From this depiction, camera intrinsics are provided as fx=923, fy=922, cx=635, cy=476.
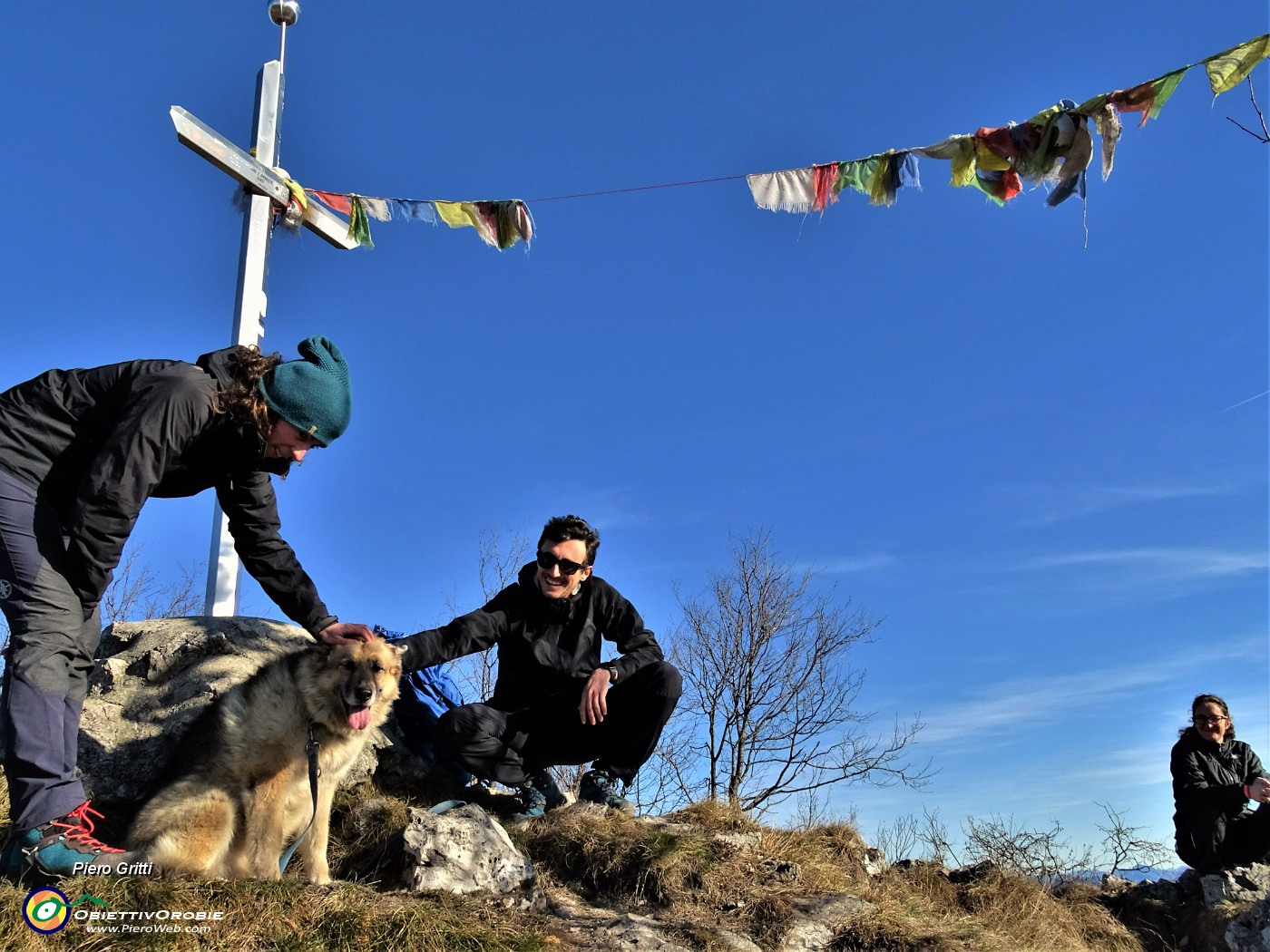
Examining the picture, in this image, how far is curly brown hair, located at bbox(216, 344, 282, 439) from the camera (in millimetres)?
4102

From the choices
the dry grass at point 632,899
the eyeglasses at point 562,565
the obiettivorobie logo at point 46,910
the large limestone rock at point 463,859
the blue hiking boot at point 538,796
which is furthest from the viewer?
the eyeglasses at point 562,565

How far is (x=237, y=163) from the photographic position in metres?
7.94

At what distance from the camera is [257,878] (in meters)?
4.11

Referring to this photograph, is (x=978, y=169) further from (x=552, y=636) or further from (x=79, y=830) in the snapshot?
(x=79, y=830)

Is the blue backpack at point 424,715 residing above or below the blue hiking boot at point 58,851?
above

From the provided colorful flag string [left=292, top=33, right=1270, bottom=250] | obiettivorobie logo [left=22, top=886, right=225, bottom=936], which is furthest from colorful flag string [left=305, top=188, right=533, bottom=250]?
obiettivorobie logo [left=22, top=886, right=225, bottom=936]

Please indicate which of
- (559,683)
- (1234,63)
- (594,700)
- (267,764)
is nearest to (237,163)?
(559,683)

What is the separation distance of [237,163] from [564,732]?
563 centimetres

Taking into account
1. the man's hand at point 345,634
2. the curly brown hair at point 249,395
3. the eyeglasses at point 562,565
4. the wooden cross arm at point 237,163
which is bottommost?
the man's hand at point 345,634

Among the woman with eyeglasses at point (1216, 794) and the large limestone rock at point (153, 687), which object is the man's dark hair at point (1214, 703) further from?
the large limestone rock at point (153, 687)

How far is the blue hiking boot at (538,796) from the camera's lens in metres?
5.73

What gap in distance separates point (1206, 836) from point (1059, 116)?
610 centimetres

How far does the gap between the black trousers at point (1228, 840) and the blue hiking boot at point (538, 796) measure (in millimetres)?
5466

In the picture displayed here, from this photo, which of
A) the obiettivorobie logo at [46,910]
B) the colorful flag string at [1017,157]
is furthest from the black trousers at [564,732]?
the colorful flag string at [1017,157]
